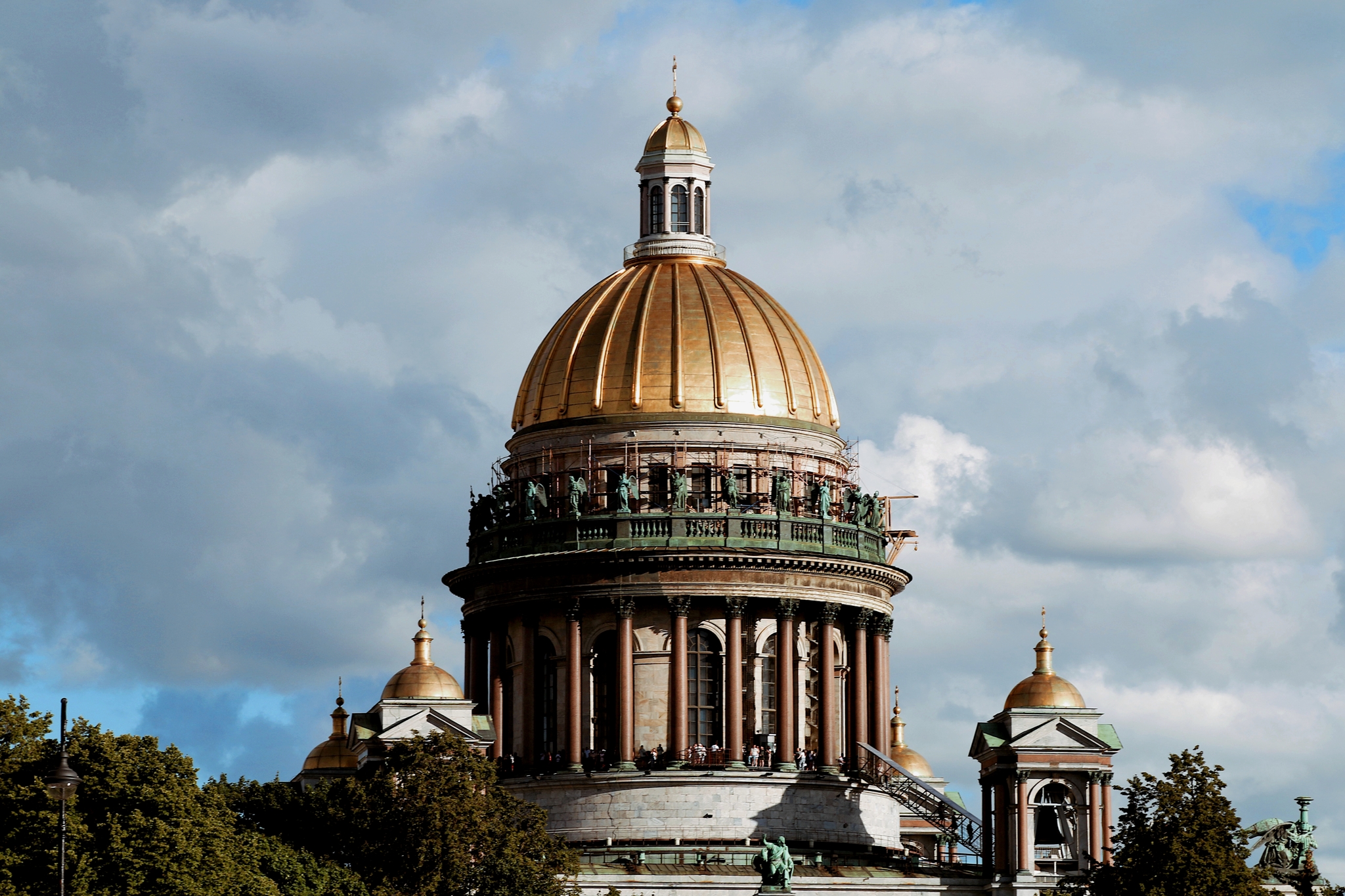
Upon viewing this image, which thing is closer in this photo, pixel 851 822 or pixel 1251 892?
pixel 1251 892

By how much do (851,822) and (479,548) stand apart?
64.7ft

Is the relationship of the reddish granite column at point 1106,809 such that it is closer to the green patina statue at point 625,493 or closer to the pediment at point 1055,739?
the pediment at point 1055,739

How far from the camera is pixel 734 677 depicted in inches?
5182

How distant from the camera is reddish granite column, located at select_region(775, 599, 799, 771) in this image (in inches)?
5177

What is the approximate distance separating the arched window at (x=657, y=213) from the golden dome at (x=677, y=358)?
3.32 meters

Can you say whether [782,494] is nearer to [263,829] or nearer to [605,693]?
[605,693]

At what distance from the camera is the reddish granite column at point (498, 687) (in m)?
135

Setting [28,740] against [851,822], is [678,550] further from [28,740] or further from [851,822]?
[28,740]

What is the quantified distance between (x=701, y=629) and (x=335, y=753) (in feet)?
60.2

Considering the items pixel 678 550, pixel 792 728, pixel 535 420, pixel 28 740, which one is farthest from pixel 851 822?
pixel 28 740

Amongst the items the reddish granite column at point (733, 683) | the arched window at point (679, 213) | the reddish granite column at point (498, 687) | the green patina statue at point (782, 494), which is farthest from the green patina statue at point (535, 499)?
the arched window at point (679, 213)

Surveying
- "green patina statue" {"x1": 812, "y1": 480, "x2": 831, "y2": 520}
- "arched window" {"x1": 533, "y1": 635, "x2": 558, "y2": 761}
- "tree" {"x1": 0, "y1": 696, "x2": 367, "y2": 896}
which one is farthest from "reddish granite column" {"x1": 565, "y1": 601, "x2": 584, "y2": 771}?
"tree" {"x1": 0, "y1": 696, "x2": 367, "y2": 896}

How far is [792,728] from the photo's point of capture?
132 m

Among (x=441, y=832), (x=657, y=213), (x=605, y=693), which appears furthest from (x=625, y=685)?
(x=657, y=213)
